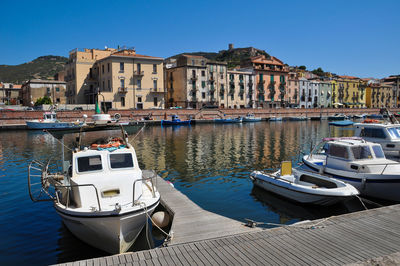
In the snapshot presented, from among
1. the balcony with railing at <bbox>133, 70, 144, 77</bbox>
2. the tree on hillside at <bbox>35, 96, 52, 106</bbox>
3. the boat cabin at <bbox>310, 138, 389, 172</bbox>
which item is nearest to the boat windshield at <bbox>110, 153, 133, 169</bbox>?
the boat cabin at <bbox>310, 138, 389, 172</bbox>

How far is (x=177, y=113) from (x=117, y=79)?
15.9 meters

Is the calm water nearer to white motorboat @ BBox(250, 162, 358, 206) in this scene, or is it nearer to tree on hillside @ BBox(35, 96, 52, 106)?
white motorboat @ BBox(250, 162, 358, 206)

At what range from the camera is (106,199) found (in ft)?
33.8

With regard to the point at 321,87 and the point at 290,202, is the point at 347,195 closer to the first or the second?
the point at 290,202

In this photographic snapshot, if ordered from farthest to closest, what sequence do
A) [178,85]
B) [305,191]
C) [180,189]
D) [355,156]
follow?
[178,85], [180,189], [355,156], [305,191]

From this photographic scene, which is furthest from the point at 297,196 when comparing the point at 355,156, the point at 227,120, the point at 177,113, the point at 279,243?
the point at 177,113

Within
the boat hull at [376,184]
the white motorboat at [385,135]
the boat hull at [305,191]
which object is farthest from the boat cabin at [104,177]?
the white motorboat at [385,135]

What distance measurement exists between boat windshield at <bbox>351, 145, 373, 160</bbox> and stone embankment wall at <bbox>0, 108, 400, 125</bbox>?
183 ft

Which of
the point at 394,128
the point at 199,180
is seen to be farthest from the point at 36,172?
the point at 394,128

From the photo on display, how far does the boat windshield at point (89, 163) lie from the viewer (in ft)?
37.1

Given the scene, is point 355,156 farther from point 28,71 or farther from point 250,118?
point 28,71

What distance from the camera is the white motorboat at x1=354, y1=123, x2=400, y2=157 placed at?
788 inches

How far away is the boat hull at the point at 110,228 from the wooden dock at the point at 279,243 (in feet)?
4.36

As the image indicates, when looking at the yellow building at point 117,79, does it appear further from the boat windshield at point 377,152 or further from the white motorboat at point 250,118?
the boat windshield at point 377,152
